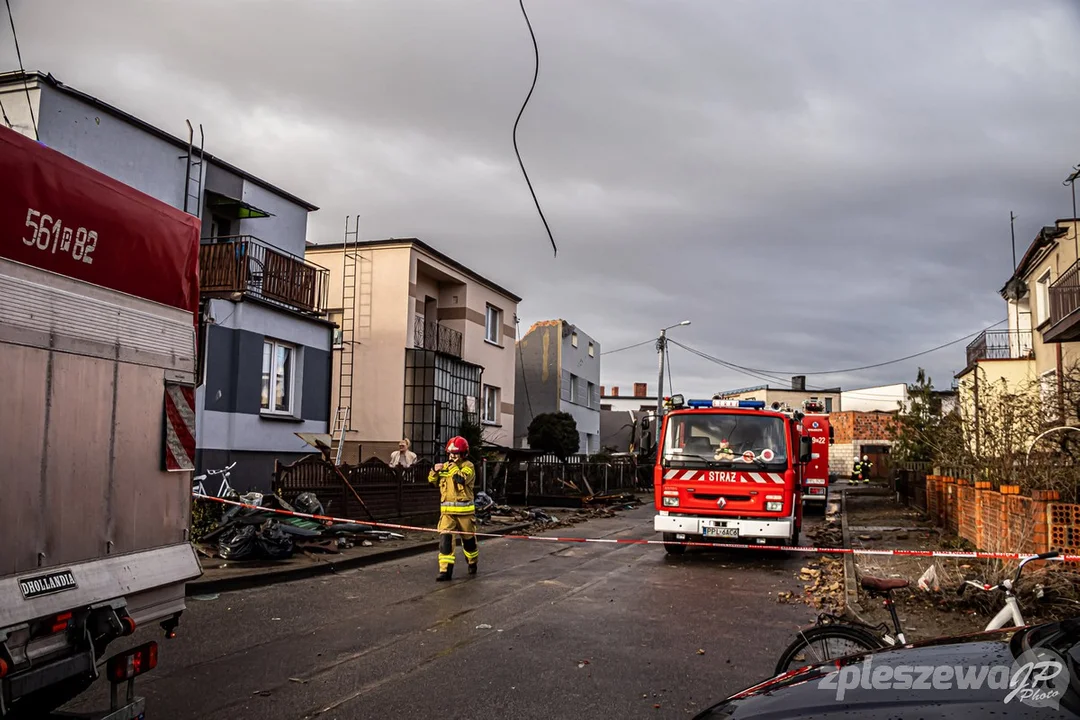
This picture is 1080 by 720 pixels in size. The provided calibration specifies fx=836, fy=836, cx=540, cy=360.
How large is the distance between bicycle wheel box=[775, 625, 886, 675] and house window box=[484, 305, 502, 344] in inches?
1082

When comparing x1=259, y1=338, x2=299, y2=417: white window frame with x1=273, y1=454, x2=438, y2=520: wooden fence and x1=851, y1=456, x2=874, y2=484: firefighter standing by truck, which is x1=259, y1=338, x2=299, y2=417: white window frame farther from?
x1=851, y1=456, x2=874, y2=484: firefighter standing by truck

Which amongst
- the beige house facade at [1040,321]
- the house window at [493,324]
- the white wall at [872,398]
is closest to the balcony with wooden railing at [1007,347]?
the beige house facade at [1040,321]

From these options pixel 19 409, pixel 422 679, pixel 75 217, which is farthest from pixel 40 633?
pixel 422 679

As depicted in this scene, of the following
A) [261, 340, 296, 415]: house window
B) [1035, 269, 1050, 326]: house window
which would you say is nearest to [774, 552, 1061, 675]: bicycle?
[261, 340, 296, 415]: house window

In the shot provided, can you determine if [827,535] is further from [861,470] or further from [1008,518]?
[861,470]

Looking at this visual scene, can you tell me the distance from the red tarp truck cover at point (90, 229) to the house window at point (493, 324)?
27.3m

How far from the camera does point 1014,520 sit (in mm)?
10102

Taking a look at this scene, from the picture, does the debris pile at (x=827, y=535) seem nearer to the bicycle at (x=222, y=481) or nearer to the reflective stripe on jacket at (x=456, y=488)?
the reflective stripe on jacket at (x=456, y=488)

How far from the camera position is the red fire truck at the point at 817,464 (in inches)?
883

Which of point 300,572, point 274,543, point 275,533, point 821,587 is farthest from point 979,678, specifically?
point 275,533

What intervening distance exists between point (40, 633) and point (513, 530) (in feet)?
47.5

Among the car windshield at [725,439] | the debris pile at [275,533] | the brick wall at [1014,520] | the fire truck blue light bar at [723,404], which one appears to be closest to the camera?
the brick wall at [1014,520]

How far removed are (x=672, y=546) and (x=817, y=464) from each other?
9979 millimetres

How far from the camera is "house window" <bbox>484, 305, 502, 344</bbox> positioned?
32406mm
